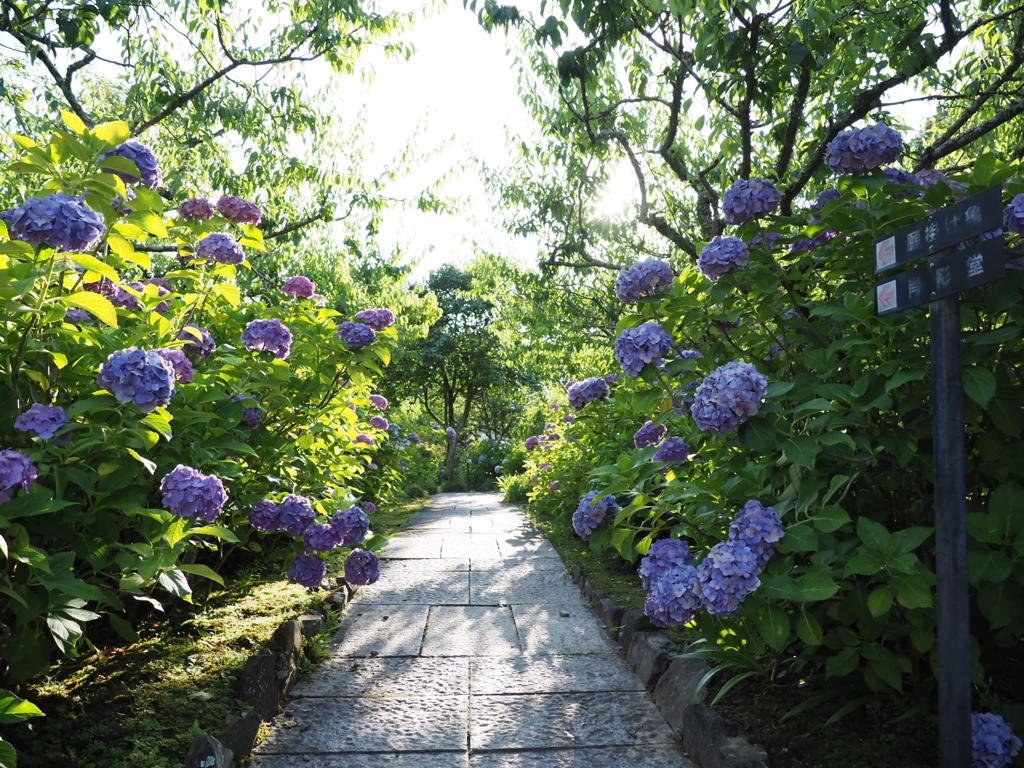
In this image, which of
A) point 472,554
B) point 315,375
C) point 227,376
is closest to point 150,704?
point 227,376

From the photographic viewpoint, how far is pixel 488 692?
9.64 feet

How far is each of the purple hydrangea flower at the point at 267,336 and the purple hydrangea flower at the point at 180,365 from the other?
0.47m

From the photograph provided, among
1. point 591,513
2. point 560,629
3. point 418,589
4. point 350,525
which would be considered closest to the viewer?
point 591,513

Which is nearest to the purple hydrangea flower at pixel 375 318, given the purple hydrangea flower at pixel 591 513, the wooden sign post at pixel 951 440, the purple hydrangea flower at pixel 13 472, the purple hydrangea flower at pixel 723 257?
the purple hydrangea flower at pixel 591 513

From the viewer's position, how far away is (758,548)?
73.7 inches

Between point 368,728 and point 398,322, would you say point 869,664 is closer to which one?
point 368,728

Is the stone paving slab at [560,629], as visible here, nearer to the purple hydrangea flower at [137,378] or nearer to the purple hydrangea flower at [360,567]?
the purple hydrangea flower at [360,567]

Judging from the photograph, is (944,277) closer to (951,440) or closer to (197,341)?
(951,440)

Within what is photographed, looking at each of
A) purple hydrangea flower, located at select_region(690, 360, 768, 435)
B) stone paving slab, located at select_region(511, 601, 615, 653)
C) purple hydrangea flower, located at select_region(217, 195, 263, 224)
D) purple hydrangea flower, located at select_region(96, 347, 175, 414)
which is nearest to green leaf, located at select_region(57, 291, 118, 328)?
purple hydrangea flower, located at select_region(96, 347, 175, 414)

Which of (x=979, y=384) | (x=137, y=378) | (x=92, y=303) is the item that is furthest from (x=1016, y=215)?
(x=92, y=303)

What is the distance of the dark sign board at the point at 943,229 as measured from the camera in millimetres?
1603

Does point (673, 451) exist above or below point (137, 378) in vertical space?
below

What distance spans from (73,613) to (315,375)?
1.79 metres

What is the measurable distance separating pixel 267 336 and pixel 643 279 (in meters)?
1.73
